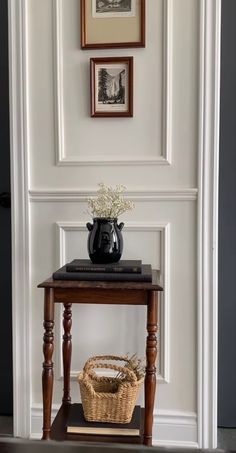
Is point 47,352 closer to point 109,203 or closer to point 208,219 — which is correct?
point 109,203

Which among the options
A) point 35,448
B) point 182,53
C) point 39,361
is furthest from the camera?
point 39,361

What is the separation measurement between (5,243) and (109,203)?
62cm

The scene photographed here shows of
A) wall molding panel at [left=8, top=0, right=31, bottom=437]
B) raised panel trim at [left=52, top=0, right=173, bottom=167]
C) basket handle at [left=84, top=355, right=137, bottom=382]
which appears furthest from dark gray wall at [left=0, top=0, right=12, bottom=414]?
basket handle at [left=84, top=355, right=137, bottom=382]

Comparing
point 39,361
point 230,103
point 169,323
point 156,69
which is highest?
point 156,69

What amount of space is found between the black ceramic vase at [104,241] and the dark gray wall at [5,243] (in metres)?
0.60

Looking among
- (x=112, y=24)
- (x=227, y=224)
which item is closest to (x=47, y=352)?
(x=227, y=224)

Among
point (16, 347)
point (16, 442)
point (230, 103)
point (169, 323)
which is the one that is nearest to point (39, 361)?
point (16, 347)

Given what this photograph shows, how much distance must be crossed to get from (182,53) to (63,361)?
1333 millimetres

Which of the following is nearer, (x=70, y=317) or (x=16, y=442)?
(x=16, y=442)

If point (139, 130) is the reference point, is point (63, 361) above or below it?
below

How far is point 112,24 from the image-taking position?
1.79 meters

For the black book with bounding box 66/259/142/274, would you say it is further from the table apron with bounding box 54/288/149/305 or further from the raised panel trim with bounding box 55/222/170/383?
the raised panel trim with bounding box 55/222/170/383

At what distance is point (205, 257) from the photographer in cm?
179

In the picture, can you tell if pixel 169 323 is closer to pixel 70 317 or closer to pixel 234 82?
pixel 70 317
